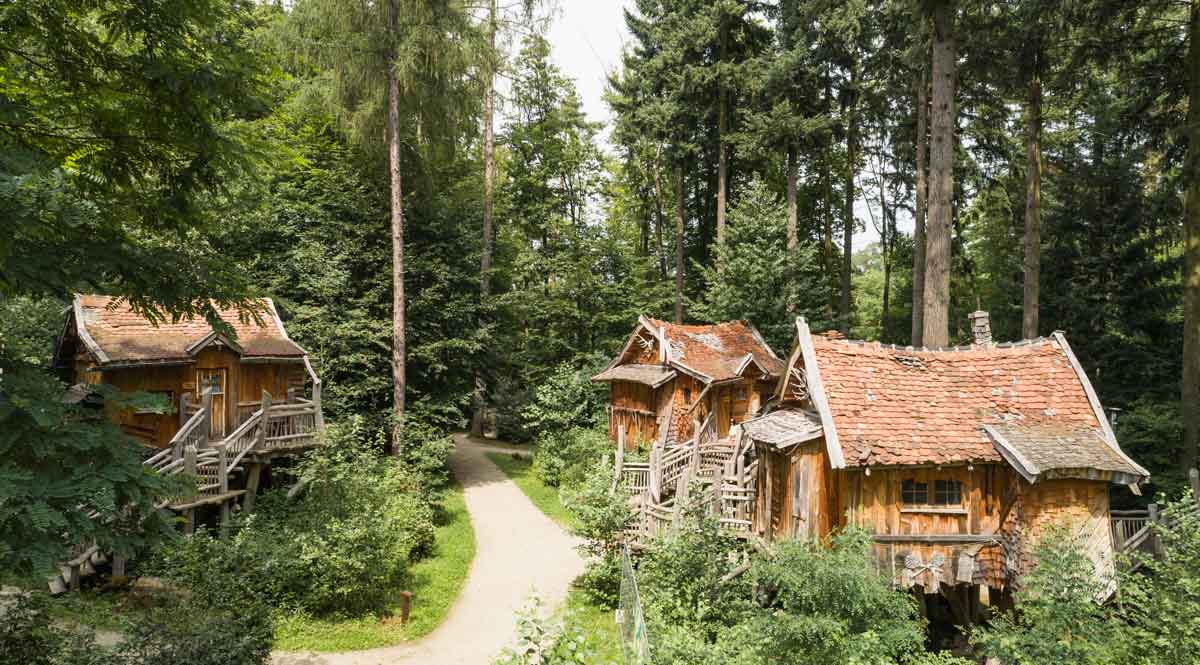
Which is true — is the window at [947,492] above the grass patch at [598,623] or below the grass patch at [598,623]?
above

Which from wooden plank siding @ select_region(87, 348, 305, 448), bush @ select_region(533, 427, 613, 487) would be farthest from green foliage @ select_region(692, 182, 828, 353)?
wooden plank siding @ select_region(87, 348, 305, 448)

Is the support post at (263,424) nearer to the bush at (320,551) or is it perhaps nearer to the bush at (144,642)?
the bush at (320,551)

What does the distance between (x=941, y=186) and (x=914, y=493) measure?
7705 millimetres

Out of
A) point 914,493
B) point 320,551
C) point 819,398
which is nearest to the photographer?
point 914,493

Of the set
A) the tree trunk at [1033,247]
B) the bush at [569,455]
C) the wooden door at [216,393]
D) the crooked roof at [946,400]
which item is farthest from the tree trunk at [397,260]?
the tree trunk at [1033,247]

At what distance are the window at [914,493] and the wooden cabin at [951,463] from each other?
2cm

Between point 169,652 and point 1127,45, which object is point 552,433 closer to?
point 169,652

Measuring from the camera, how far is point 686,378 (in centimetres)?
2470

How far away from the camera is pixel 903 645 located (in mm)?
10023

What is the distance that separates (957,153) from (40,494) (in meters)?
29.8

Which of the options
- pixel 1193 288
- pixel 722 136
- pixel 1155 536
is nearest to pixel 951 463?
pixel 1155 536

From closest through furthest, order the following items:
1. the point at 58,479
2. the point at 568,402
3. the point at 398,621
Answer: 1. the point at 58,479
2. the point at 398,621
3. the point at 568,402

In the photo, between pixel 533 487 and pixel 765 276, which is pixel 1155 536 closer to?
pixel 765 276

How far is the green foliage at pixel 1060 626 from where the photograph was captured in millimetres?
8742
